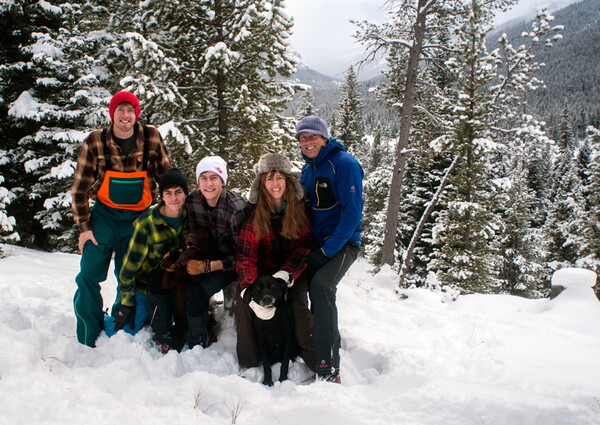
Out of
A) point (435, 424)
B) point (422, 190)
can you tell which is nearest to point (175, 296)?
point (435, 424)

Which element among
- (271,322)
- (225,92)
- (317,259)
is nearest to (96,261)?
(271,322)

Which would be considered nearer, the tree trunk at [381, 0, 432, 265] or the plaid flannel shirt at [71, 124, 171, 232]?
the plaid flannel shirt at [71, 124, 171, 232]

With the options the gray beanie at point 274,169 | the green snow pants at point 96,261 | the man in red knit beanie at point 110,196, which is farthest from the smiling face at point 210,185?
the green snow pants at point 96,261

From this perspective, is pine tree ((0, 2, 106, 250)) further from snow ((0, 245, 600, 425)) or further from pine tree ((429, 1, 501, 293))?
pine tree ((429, 1, 501, 293))

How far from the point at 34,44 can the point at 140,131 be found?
9.49 metres

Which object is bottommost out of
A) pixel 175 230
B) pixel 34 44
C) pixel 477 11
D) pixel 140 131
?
pixel 175 230

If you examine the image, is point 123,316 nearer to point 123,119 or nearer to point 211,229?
point 211,229

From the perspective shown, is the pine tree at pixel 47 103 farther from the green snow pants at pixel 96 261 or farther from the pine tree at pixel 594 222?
the pine tree at pixel 594 222

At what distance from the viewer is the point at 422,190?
62.1ft

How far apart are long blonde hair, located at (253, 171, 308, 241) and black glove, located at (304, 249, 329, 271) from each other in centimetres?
28

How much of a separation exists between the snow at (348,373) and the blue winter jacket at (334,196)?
1.33 meters

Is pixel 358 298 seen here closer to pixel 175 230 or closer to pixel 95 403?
pixel 175 230

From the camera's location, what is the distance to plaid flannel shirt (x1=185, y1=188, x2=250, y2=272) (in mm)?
3846

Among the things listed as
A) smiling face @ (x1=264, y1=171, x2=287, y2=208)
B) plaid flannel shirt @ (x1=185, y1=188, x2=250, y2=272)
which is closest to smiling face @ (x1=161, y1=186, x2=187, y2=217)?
plaid flannel shirt @ (x1=185, y1=188, x2=250, y2=272)
